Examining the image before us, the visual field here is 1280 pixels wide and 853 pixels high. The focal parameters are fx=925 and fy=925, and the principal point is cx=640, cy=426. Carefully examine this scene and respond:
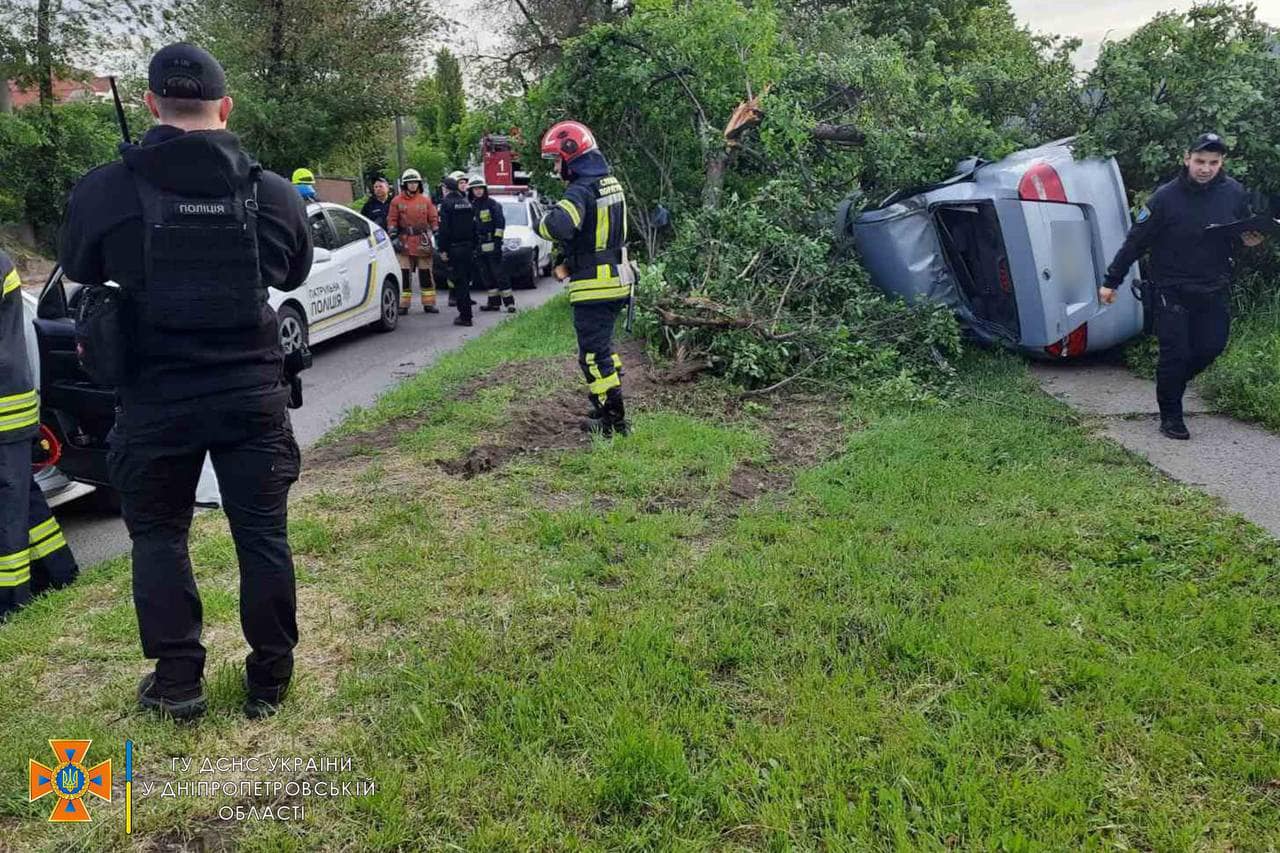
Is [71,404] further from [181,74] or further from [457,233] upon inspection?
[457,233]

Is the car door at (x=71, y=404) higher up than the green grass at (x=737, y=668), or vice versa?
the car door at (x=71, y=404)

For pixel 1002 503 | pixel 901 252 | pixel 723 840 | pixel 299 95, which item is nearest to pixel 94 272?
pixel 723 840

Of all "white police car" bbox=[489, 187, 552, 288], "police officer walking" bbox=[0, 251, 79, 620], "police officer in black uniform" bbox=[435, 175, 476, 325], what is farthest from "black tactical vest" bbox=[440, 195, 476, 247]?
"police officer walking" bbox=[0, 251, 79, 620]

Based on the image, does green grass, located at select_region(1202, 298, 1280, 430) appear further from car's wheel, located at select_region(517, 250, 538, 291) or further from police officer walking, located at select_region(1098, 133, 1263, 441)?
car's wheel, located at select_region(517, 250, 538, 291)

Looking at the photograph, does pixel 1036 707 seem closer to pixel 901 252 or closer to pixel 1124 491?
pixel 1124 491

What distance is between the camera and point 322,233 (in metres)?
9.88

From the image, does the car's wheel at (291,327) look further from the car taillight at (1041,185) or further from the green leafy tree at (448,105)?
the green leafy tree at (448,105)

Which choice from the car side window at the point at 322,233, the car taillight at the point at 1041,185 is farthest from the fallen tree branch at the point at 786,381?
the car side window at the point at 322,233

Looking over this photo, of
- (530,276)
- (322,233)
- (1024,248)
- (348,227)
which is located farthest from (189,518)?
(530,276)

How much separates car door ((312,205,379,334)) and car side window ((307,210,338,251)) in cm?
6

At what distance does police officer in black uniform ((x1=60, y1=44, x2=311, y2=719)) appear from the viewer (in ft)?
9.09

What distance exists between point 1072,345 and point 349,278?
7.36 metres

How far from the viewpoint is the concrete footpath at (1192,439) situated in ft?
16.4

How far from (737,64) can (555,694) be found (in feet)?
28.4
